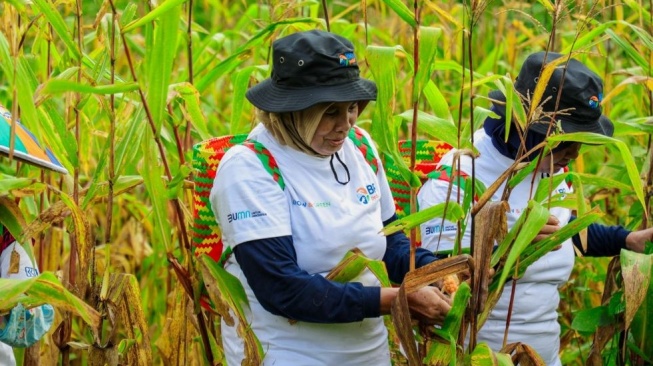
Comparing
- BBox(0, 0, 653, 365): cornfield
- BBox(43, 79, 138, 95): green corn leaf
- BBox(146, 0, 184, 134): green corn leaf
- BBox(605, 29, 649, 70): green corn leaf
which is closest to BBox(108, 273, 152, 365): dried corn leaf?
BBox(0, 0, 653, 365): cornfield

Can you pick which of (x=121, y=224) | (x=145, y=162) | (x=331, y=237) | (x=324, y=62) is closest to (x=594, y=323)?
(x=331, y=237)

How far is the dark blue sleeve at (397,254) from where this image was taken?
2381 millimetres

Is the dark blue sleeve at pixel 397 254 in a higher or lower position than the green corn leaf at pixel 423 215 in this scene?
lower

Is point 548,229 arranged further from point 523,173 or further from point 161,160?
point 161,160

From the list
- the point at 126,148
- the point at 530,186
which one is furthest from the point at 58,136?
the point at 530,186

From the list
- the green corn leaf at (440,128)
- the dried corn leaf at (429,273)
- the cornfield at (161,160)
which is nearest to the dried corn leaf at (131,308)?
the cornfield at (161,160)

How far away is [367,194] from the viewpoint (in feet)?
7.52

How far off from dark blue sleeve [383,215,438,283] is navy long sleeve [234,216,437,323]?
27 centimetres

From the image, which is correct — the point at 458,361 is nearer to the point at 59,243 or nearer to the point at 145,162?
the point at 145,162

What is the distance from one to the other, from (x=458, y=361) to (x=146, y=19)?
925 mm

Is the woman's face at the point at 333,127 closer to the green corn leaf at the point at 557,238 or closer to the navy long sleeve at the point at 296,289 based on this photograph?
the navy long sleeve at the point at 296,289

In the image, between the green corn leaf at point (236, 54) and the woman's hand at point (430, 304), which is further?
the green corn leaf at point (236, 54)

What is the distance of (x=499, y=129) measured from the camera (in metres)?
2.51

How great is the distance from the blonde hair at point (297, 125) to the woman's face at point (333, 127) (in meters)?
0.01
